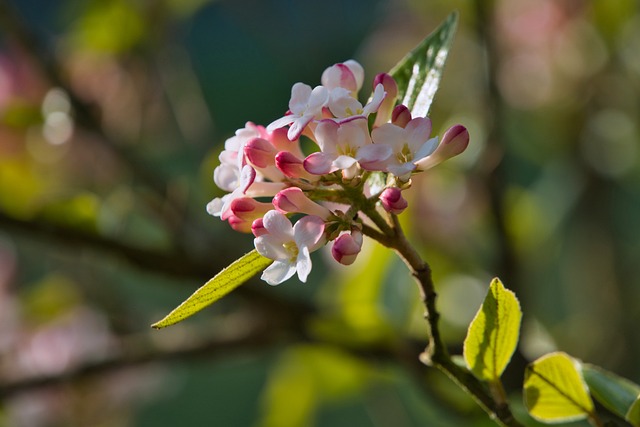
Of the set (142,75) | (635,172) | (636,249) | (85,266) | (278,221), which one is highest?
(142,75)

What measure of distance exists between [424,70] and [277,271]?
5.9 inches

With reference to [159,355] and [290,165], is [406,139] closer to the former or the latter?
[290,165]

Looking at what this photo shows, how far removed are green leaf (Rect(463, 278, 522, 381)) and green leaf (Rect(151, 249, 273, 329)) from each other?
12cm

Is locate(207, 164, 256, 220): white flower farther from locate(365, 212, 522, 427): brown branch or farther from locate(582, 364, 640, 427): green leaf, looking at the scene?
locate(582, 364, 640, 427): green leaf

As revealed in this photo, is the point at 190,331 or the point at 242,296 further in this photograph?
the point at 190,331

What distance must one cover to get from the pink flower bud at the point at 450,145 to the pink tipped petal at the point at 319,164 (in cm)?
5

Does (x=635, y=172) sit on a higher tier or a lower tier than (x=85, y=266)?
lower

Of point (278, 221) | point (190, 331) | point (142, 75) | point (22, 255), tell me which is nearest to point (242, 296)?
point (190, 331)

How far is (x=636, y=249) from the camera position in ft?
5.24

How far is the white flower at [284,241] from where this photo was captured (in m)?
0.45

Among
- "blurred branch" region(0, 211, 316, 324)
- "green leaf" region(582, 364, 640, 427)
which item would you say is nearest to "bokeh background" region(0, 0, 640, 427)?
"blurred branch" region(0, 211, 316, 324)

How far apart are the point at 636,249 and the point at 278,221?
4.20 ft

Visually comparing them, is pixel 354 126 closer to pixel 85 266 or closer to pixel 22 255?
pixel 85 266

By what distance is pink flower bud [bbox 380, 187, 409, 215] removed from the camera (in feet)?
1.45
